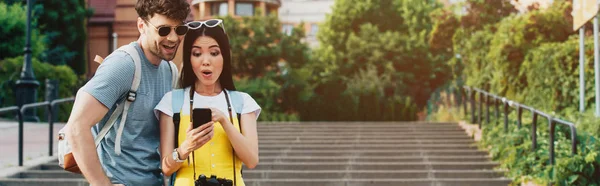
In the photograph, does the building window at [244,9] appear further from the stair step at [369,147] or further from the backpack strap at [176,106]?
the backpack strap at [176,106]

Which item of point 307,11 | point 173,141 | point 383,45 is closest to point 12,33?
point 383,45

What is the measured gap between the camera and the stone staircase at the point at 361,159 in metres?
9.43

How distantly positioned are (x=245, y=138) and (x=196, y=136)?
0.71ft

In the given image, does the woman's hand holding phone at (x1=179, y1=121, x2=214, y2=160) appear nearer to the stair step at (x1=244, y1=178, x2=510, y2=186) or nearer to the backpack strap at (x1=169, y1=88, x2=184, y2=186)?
the backpack strap at (x1=169, y1=88, x2=184, y2=186)

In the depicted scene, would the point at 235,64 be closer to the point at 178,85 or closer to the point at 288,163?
the point at 288,163

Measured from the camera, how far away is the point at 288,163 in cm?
1088

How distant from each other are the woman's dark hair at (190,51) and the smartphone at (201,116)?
0.31 metres

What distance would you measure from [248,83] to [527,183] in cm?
2385

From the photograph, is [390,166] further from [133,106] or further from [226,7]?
[226,7]

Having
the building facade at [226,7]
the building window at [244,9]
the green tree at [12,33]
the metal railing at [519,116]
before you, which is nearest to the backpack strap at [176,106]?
the metal railing at [519,116]

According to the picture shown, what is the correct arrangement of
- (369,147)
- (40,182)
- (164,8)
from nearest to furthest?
(164,8) → (40,182) → (369,147)

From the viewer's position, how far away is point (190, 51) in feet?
9.37

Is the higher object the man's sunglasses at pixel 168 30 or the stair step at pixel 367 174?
the man's sunglasses at pixel 168 30

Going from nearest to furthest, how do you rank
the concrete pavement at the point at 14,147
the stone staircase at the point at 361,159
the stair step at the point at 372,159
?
the stone staircase at the point at 361,159
the concrete pavement at the point at 14,147
the stair step at the point at 372,159
